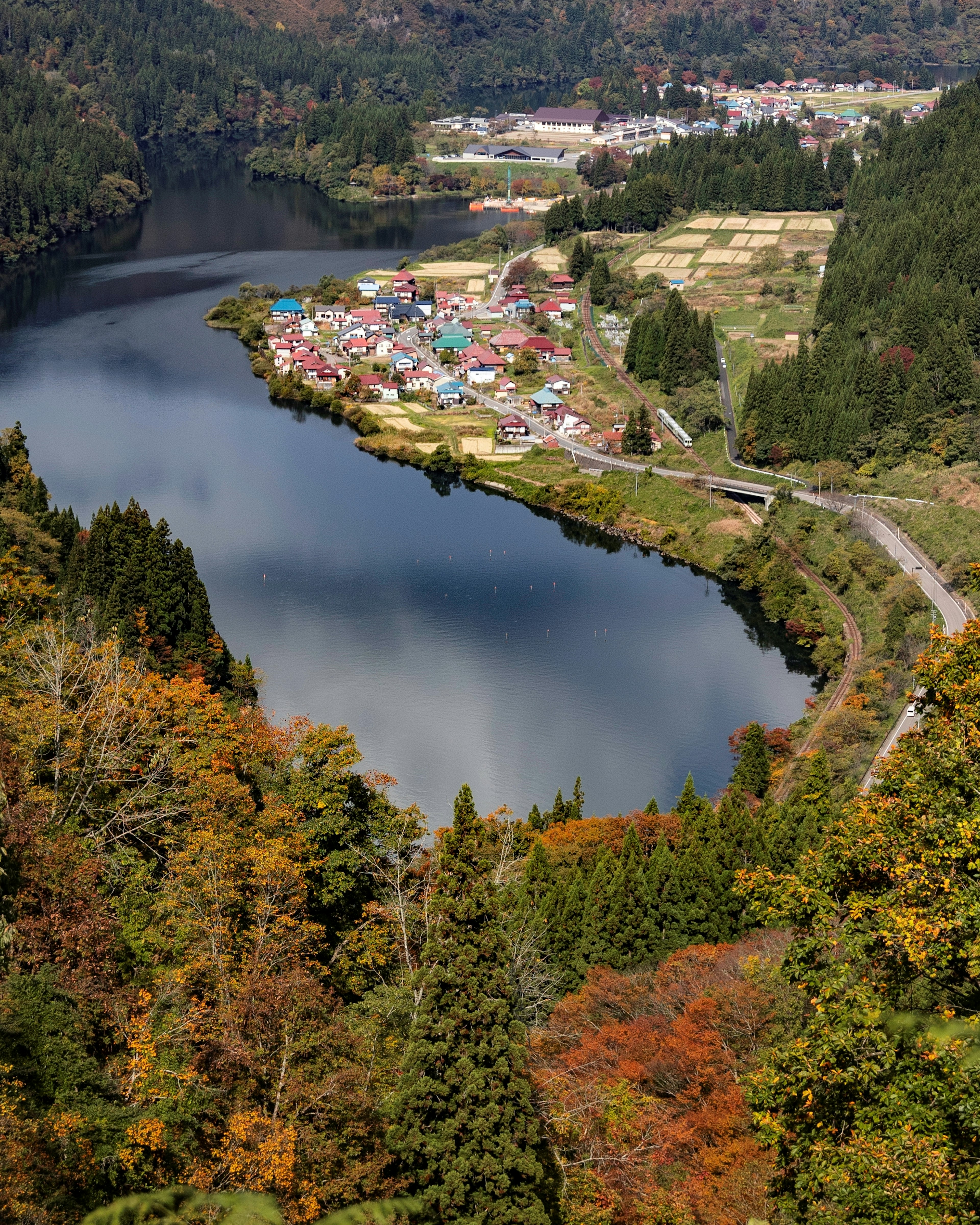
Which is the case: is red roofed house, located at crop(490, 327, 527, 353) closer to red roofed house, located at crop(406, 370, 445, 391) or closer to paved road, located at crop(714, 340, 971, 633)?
red roofed house, located at crop(406, 370, 445, 391)

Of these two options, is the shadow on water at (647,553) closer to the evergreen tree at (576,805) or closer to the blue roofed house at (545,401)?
the blue roofed house at (545,401)

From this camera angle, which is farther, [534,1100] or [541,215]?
[541,215]

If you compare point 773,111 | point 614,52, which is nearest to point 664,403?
point 773,111

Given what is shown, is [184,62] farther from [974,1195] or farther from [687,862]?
[974,1195]

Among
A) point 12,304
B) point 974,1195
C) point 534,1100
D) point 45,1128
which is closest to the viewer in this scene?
point 974,1195

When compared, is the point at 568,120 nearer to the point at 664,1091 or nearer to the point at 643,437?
the point at 643,437

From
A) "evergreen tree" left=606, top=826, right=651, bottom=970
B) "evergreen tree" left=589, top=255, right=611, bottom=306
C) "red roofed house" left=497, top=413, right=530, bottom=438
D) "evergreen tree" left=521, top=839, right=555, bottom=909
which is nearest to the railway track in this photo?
"evergreen tree" left=589, top=255, right=611, bottom=306

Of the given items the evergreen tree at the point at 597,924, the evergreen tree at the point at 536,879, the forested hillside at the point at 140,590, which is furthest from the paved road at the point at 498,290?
the evergreen tree at the point at 597,924
